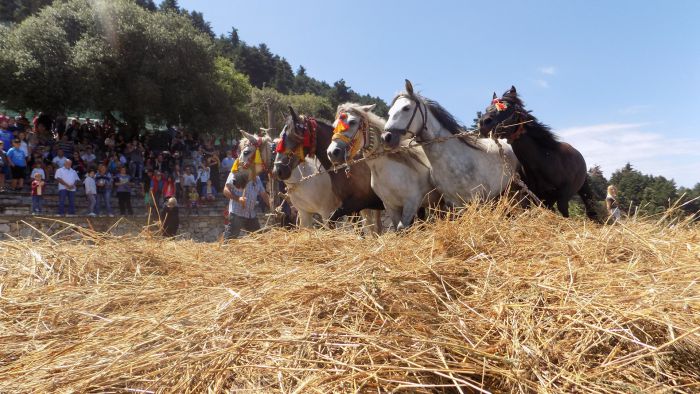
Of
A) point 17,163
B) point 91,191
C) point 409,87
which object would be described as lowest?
point 91,191

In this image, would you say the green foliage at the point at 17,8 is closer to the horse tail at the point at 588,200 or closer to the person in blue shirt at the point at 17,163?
the person in blue shirt at the point at 17,163

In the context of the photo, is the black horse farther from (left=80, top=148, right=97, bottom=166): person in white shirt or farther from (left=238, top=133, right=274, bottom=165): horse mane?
(left=80, top=148, right=97, bottom=166): person in white shirt

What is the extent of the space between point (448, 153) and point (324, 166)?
190cm

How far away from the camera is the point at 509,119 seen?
5379 mm

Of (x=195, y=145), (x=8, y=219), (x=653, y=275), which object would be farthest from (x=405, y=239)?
(x=195, y=145)

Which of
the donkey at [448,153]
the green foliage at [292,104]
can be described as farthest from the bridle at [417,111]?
the green foliage at [292,104]

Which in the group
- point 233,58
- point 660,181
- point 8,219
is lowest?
point 8,219

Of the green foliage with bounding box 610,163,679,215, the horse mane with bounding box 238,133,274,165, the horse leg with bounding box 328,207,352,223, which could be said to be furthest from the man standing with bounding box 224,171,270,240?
the green foliage with bounding box 610,163,679,215

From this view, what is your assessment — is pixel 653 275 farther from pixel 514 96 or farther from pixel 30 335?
pixel 514 96

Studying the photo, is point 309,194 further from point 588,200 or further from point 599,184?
point 599,184

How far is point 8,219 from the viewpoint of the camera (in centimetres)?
1048

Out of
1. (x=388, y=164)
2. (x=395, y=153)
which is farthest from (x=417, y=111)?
(x=388, y=164)

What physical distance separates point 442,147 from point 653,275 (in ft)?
10.8

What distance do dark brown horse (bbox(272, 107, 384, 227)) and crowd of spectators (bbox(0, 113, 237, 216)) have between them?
3805mm
